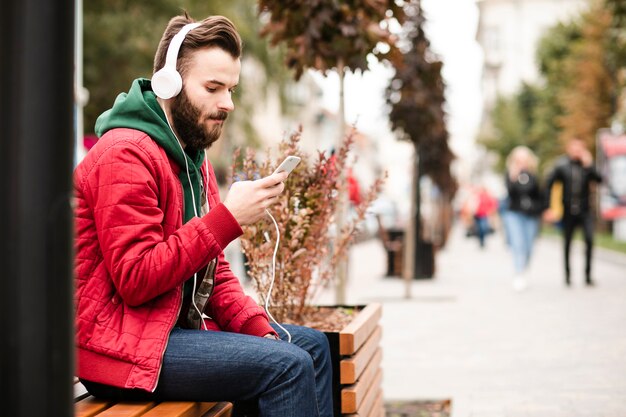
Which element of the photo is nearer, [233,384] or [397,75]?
[233,384]

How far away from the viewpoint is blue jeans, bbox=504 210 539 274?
13.2 meters

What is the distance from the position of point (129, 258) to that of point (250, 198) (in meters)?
0.39

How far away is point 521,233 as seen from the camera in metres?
13.4

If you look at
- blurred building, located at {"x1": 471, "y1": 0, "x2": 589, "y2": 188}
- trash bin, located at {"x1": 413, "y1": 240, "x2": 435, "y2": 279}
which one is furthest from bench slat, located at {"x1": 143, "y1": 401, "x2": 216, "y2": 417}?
blurred building, located at {"x1": 471, "y1": 0, "x2": 589, "y2": 188}

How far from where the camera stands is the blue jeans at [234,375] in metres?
2.57

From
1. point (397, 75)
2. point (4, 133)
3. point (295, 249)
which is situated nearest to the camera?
point (4, 133)

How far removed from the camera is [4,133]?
1381 mm

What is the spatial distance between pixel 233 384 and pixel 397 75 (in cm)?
1134

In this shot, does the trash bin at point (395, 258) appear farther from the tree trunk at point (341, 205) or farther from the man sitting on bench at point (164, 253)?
the man sitting on bench at point (164, 253)

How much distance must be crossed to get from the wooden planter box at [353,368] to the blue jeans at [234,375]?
80 cm

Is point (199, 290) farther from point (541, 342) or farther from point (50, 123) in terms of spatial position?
point (541, 342)

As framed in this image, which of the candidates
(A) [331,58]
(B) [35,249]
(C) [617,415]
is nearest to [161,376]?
(B) [35,249]

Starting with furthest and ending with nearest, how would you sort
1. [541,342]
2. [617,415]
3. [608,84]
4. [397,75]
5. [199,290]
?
[608,84] < [397,75] < [541,342] < [617,415] < [199,290]

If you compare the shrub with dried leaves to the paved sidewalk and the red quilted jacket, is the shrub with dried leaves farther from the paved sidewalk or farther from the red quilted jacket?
the red quilted jacket
